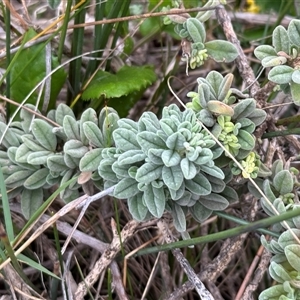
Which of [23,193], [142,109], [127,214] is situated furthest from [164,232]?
[142,109]

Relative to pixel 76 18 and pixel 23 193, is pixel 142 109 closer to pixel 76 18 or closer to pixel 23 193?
pixel 76 18

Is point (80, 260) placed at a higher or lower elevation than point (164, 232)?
lower

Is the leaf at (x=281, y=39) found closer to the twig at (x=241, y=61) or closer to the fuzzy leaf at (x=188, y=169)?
the twig at (x=241, y=61)

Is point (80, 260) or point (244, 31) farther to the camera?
point (244, 31)

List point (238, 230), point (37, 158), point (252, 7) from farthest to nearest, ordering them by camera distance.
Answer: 1. point (252, 7)
2. point (37, 158)
3. point (238, 230)

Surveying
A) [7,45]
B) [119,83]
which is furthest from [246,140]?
[7,45]

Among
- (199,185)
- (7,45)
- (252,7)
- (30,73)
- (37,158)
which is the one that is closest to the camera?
(199,185)

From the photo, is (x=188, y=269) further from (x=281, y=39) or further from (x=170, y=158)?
(x=281, y=39)

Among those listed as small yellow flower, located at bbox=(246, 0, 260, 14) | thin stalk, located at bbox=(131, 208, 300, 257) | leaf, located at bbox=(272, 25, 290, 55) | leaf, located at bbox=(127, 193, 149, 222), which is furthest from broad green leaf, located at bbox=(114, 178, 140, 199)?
small yellow flower, located at bbox=(246, 0, 260, 14)
